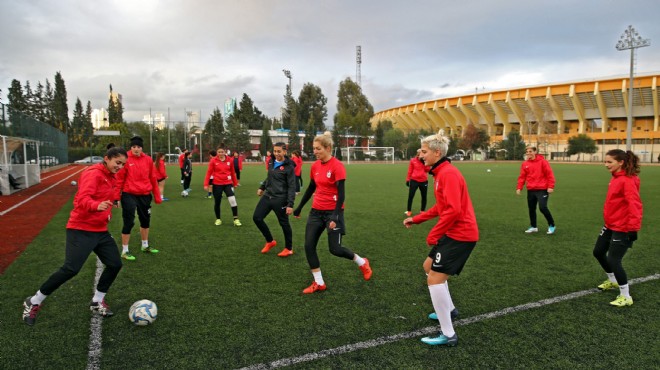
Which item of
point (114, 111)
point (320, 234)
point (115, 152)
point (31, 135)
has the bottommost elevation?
point (320, 234)

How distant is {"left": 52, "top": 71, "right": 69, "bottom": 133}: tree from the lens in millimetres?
68875

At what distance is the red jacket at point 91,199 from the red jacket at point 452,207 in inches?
128

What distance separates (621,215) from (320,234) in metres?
3.57

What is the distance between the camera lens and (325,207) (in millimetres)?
5184

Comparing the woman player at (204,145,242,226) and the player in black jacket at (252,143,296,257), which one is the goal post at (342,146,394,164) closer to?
the woman player at (204,145,242,226)

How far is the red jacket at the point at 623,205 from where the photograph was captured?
447 centimetres

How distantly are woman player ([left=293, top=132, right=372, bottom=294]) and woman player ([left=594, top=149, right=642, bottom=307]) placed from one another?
308cm

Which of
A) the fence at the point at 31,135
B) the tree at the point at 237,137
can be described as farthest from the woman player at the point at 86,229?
the tree at the point at 237,137

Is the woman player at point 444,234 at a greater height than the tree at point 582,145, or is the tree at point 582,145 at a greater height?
the tree at point 582,145

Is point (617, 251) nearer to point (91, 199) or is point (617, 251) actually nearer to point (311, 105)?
point (91, 199)

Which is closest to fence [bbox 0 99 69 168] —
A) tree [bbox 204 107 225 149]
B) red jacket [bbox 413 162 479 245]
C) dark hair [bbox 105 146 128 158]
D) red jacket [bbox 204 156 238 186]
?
red jacket [bbox 204 156 238 186]

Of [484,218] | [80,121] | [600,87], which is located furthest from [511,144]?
[80,121]

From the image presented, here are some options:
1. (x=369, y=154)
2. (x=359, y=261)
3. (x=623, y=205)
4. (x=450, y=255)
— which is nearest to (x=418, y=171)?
(x=359, y=261)

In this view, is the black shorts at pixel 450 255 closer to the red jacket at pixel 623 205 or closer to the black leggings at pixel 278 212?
the red jacket at pixel 623 205
